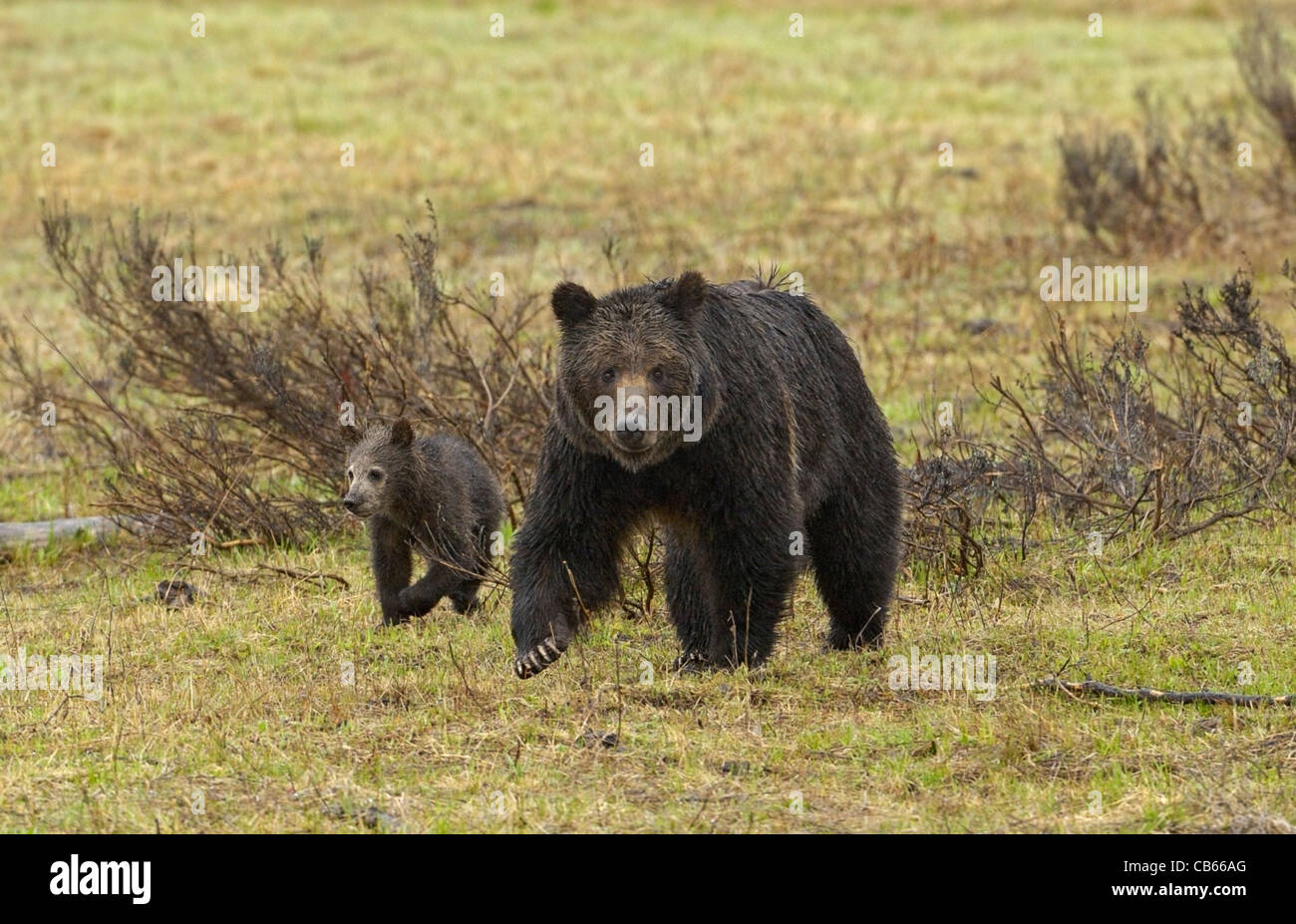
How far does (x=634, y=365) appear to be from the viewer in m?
7.19

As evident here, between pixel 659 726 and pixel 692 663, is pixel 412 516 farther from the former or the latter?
pixel 659 726

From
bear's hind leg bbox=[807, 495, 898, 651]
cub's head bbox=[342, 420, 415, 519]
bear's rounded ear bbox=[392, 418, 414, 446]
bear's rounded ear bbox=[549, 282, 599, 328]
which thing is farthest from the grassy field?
bear's rounded ear bbox=[549, 282, 599, 328]

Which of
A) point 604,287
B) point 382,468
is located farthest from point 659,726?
point 604,287

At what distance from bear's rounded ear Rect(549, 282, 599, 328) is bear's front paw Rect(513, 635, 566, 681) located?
4.29 ft

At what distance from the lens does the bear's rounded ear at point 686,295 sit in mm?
7277

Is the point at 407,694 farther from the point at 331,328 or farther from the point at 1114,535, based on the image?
the point at 331,328

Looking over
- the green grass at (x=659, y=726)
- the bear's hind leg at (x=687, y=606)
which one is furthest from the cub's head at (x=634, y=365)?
the green grass at (x=659, y=726)

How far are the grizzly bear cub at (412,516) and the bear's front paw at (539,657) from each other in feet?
5.74

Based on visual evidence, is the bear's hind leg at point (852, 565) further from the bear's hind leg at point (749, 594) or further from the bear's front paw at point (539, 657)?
the bear's front paw at point (539, 657)

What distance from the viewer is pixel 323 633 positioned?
910 cm

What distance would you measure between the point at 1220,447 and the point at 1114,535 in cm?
111

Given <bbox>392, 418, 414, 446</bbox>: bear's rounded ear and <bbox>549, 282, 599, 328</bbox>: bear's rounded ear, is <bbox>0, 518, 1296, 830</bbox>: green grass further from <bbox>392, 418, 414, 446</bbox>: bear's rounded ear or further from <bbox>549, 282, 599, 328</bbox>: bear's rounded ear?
<bbox>549, 282, 599, 328</bbox>: bear's rounded ear

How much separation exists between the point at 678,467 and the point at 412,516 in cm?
254

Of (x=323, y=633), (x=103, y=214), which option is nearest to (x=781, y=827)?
(x=323, y=633)
